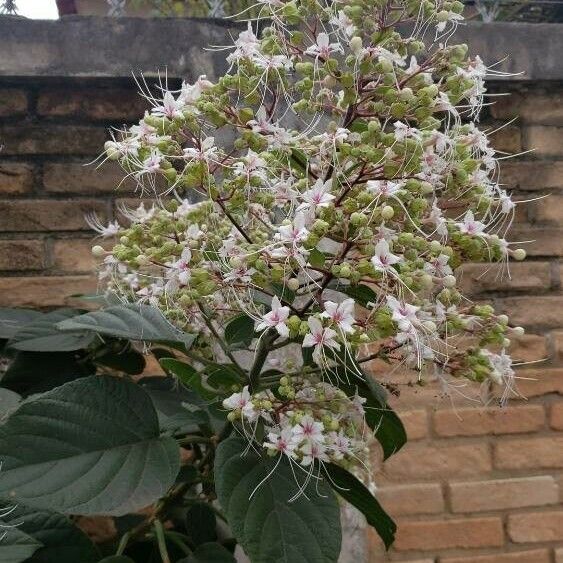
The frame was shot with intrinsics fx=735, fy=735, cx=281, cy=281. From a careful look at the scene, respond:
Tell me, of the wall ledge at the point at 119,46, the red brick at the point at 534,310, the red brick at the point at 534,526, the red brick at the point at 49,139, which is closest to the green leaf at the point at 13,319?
the red brick at the point at 49,139

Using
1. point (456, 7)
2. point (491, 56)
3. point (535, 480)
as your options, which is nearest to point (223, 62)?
point (491, 56)

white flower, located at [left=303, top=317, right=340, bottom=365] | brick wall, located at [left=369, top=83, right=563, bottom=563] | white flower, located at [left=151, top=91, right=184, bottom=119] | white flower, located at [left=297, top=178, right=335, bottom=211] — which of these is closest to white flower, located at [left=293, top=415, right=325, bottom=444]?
white flower, located at [left=303, top=317, right=340, bottom=365]

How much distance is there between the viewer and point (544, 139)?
60.9 inches

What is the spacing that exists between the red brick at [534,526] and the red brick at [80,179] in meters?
1.03

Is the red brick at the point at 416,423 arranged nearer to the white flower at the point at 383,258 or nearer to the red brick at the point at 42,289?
the red brick at the point at 42,289

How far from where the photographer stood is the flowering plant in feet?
2.21

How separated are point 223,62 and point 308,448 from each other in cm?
92

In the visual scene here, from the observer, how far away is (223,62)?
4.64 ft

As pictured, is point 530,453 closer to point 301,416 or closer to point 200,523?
point 200,523

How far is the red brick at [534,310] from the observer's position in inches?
59.7

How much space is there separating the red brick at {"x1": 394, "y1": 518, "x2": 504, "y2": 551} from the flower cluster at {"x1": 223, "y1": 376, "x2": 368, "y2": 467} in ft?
2.41

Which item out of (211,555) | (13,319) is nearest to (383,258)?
(211,555)

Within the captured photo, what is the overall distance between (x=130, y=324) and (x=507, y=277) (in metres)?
0.97

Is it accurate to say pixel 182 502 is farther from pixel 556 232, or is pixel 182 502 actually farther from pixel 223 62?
pixel 556 232
